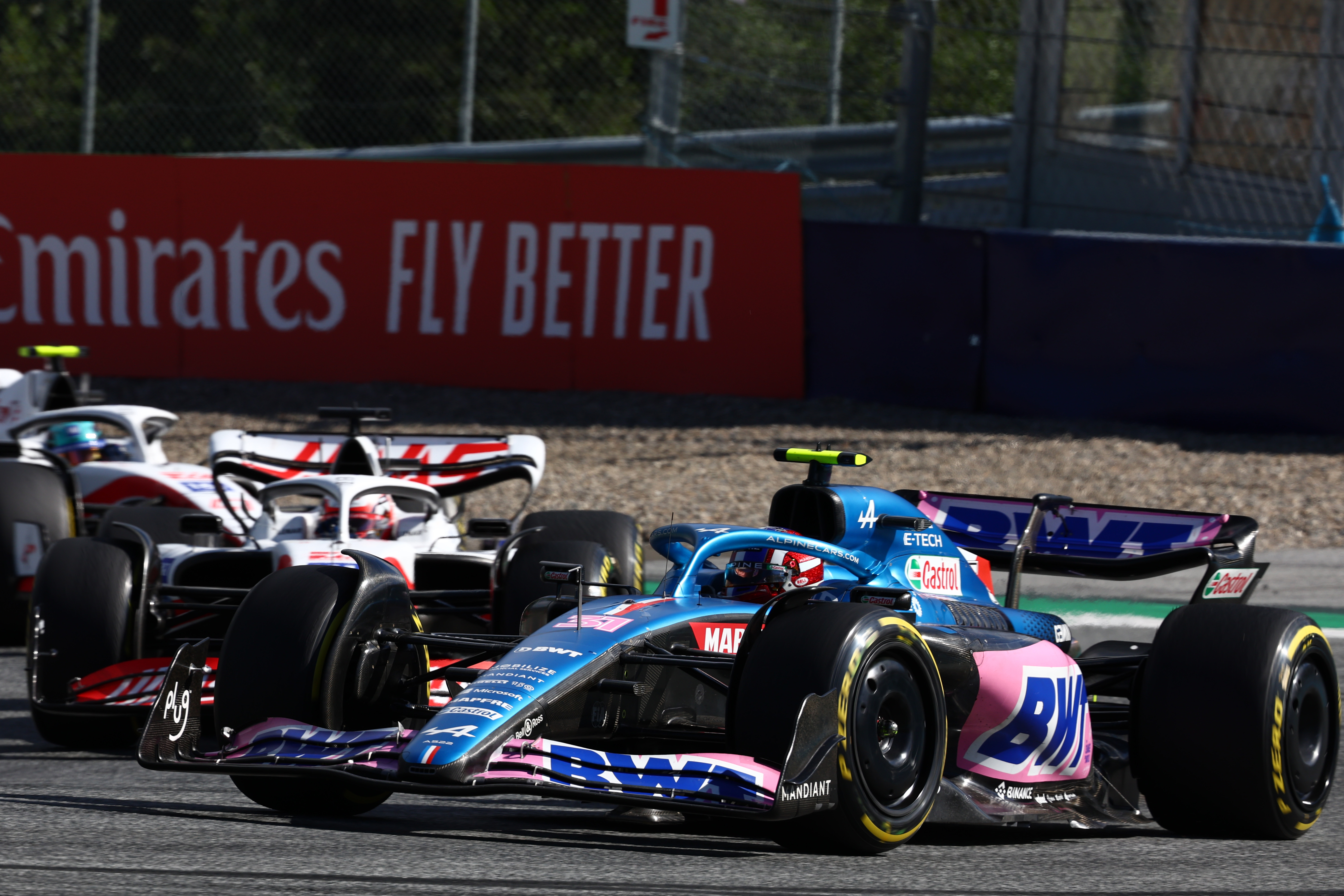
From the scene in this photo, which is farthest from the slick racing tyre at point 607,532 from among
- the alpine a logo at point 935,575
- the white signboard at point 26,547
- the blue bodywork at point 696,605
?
the white signboard at point 26,547

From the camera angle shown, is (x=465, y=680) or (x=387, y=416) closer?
(x=465, y=680)

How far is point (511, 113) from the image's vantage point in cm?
2122

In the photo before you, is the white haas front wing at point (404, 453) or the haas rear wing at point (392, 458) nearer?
the haas rear wing at point (392, 458)

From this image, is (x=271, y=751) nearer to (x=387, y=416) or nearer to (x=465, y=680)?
(x=465, y=680)

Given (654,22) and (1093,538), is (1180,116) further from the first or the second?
(1093,538)

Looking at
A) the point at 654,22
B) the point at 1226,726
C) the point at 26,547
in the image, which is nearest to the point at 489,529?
the point at 26,547

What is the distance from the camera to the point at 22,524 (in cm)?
843

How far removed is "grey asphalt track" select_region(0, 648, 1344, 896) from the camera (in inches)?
163

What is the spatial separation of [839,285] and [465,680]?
8.25m

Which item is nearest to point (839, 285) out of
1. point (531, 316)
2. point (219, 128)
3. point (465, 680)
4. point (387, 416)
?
point (531, 316)

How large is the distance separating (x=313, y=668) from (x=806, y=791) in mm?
1470

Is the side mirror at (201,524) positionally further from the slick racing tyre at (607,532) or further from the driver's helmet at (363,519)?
the slick racing tyre at (607,532)

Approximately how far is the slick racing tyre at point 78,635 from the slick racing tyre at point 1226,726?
345 centimetres

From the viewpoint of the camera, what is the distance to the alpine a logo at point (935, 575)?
5.90m
